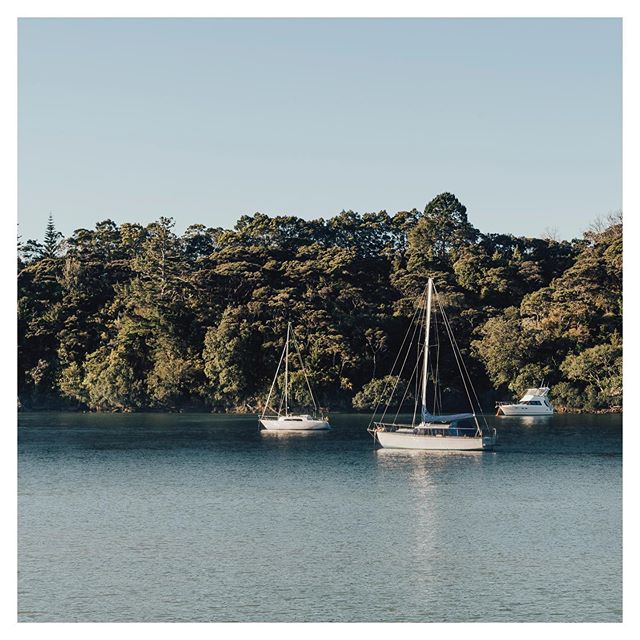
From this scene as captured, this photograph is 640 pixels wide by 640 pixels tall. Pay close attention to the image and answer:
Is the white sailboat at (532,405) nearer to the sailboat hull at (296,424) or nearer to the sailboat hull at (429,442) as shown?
the sailboat hull at (296,424)

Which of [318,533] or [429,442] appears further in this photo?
[429,442]

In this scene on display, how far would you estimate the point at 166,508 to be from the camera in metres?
42.5

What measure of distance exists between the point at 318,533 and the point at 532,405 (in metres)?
59.1

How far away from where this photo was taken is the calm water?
27833 millimetres

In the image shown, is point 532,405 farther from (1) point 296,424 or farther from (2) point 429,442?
(2) point 429,442

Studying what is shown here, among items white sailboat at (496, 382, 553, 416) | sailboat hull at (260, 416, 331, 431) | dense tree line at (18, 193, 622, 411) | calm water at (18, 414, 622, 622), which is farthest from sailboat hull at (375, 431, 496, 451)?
dense tree line at (18, 193, 622, 411)

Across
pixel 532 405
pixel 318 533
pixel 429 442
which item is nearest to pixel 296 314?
pixel 532 405

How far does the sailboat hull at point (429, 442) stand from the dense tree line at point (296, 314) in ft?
115

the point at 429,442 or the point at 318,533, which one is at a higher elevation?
the point at 429,442

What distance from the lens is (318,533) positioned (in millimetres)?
36875
